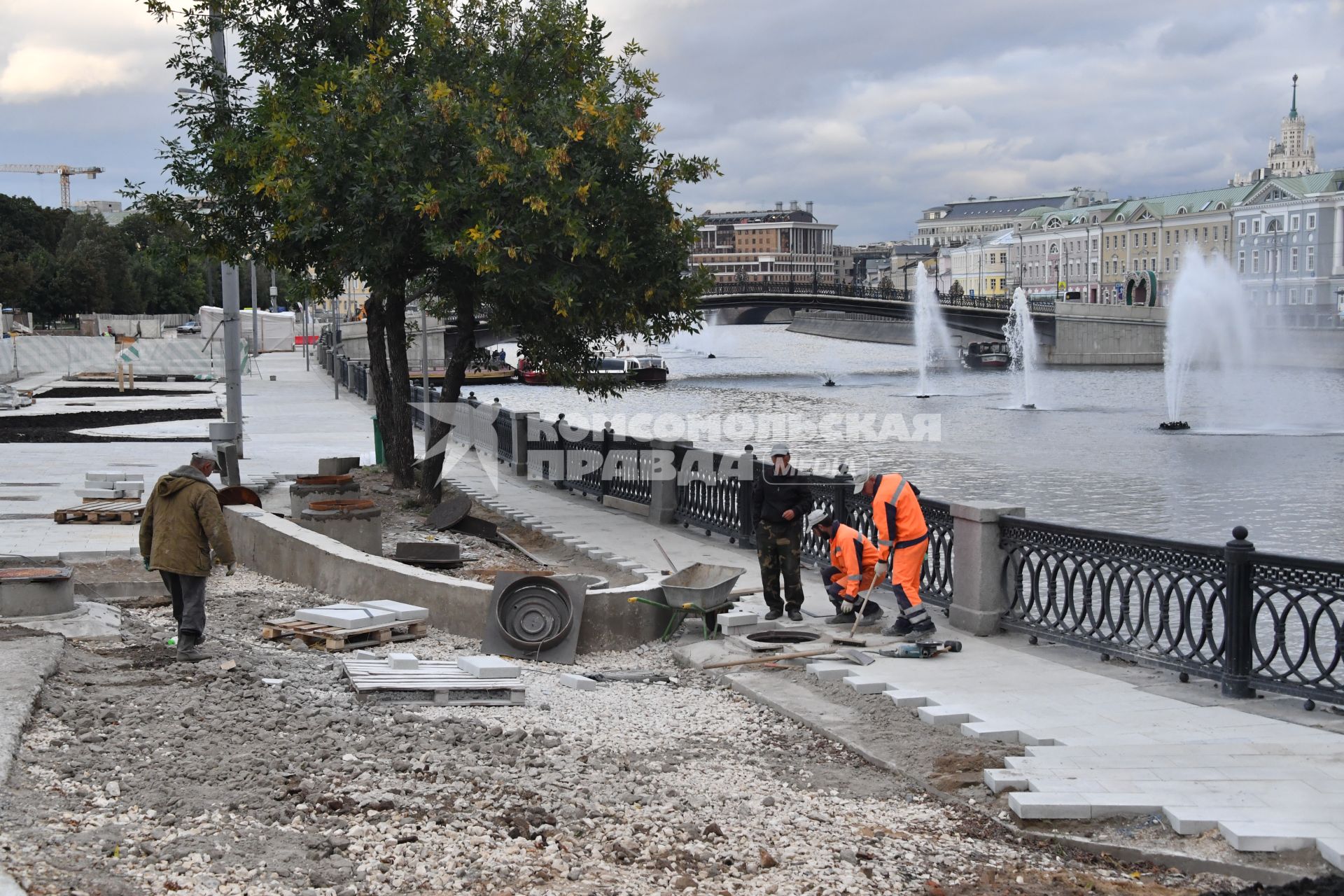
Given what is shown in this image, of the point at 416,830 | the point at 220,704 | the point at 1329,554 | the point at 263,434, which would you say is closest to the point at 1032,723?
the point at 416,830

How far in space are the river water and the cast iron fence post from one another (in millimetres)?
8731

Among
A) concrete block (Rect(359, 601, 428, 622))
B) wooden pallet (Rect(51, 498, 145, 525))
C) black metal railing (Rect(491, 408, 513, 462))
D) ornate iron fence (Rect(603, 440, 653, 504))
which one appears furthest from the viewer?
black metal railing (Rect(491, 408, 513, 462))

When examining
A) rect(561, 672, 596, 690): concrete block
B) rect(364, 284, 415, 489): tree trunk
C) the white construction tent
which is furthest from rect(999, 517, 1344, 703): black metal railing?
the white construction tent

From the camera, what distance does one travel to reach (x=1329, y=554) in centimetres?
1995

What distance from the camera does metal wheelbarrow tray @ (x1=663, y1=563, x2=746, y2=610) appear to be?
11.0 meters

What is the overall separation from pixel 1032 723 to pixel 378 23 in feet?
48.2

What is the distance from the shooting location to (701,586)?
11.4m

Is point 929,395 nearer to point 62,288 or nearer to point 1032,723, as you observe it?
point 1032,723

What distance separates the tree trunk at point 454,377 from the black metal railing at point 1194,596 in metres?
10.3

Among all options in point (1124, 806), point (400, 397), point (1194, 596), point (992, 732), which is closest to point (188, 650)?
point (992, 732)

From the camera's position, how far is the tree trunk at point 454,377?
1930 cm

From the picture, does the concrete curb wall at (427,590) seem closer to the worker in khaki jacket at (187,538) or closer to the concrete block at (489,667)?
the concrete block at (489,667)

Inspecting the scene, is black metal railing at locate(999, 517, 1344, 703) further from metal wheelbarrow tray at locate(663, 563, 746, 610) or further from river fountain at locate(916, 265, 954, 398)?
river fountain at locate(916, 265, 954, 398)

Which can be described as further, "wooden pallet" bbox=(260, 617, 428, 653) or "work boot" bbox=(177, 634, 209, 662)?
"wooden pallet" bbox=(260, 617, 428, 653)
